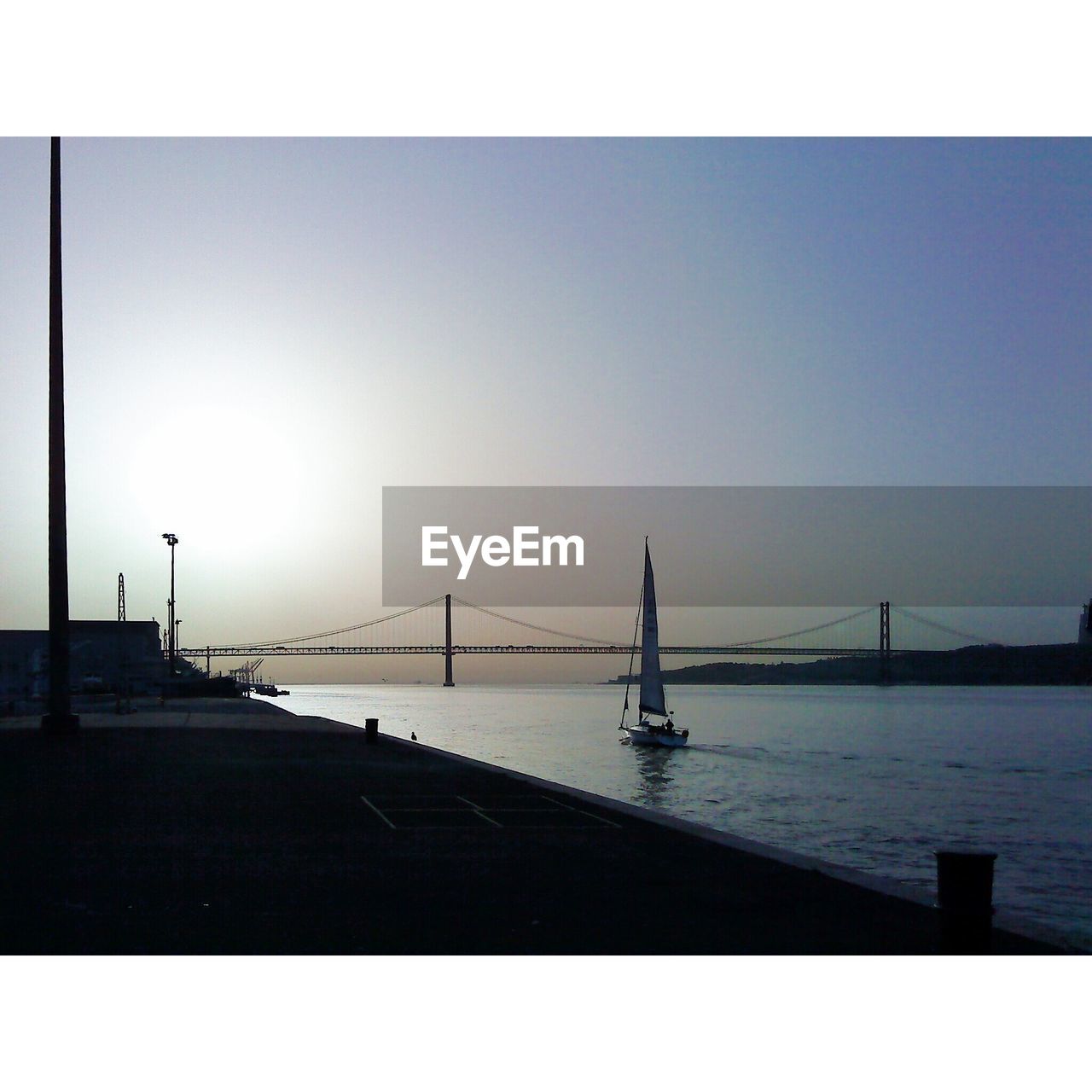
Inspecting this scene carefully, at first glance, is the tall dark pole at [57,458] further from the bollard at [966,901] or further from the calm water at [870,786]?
the bollard at [966,901]

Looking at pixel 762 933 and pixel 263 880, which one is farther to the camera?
pixel 263 880

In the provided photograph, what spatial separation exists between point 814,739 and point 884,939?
3595 inches

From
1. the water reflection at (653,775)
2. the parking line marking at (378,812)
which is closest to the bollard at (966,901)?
the parking line marking at (378,812)

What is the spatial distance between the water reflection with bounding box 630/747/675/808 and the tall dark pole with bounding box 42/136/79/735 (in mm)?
18802

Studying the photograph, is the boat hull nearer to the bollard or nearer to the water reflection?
the water reflection

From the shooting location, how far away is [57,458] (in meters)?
33.6

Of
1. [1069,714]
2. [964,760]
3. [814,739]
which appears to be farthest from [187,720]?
[1069,714]

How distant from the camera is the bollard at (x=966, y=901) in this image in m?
9.14

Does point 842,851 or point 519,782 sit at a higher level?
point 519,782

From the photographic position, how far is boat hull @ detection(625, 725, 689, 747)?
75.0 m

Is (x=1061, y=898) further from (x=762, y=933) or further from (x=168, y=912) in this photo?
(x=168, y=912)

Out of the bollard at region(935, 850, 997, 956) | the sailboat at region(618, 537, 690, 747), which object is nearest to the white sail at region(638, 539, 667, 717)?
the sailboat at region(618, 537, 690, 747)

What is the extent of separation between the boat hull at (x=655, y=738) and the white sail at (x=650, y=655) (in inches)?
54.6

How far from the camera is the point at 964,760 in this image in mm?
74562
